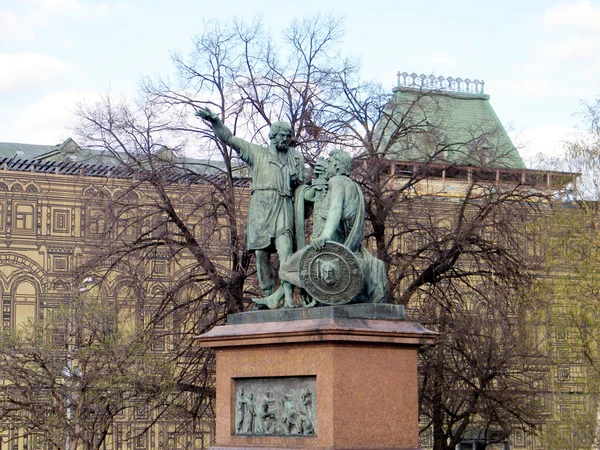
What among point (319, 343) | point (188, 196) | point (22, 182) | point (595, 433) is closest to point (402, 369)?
point (319, 343)

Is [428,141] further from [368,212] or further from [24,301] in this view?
[24,301]

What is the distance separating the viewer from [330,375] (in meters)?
12.9

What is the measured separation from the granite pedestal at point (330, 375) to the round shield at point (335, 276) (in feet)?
0.67

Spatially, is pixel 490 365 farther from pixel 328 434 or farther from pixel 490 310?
pixel 328 434

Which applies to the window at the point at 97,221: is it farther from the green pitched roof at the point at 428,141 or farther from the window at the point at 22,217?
the green pitched roof at the point at 428,141

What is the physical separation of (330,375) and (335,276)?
1.08m

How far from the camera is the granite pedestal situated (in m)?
12.9

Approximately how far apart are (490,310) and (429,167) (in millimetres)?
2868

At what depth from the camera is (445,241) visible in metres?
23.8

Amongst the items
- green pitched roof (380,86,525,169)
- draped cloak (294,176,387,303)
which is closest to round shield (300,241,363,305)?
draped cloak (294,176,387,303)

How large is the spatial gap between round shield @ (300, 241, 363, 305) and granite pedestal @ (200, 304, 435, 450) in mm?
206

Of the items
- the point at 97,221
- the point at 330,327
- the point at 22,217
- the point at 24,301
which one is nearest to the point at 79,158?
the point at 22,217

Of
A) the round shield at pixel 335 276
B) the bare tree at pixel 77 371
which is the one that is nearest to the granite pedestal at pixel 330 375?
the round shield at pixel 335 276

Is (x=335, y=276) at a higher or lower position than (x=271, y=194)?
lower
